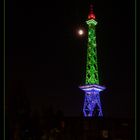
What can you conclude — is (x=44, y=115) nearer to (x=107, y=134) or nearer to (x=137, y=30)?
(x=107, y=134)

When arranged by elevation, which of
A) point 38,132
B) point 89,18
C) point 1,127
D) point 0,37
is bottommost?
point 38,132

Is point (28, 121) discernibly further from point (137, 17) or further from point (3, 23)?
point (137, 17)

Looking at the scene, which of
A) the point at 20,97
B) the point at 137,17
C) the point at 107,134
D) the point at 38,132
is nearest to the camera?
the point at 137,17

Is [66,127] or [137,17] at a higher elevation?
[137,17]

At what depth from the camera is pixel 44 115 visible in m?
8.27

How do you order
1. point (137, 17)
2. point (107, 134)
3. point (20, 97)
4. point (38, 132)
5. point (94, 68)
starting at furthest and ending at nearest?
point (94, 68), point (20, 97), point (38, 132), point (107, 134), point (137, 17)

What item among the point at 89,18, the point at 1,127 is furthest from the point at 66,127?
the point at 1,127

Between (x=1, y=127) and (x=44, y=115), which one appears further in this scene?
(x=44, y=115)

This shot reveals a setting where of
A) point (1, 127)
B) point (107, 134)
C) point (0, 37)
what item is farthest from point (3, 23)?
point (107, 134)

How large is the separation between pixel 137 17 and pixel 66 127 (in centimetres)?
430

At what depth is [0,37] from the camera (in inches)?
151

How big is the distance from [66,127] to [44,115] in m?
1.02

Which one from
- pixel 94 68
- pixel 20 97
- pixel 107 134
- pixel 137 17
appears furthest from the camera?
pixel 94 68

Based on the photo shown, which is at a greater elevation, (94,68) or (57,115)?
(94,68)
